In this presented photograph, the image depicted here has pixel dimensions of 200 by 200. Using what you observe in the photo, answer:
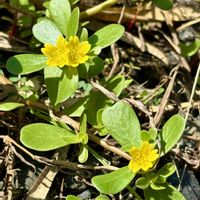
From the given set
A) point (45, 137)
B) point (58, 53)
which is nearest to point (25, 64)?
point (58, 53)

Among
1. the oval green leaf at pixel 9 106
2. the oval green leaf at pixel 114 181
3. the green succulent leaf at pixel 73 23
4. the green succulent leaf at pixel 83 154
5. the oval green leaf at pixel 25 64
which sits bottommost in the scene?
the green succulent leaf at pixel 83 154

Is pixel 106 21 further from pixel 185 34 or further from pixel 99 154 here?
pixel 99 154

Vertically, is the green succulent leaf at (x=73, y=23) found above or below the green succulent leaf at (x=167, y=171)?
above

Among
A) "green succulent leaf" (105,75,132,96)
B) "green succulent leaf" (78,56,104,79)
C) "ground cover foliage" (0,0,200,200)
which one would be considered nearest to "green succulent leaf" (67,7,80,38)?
"ground cover foliage" (0,0,200,200)

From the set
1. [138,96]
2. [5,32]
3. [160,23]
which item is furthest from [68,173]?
[160,23]

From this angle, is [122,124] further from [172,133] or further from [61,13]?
[61,13]

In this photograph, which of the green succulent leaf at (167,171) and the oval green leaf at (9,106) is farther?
the oval green leaf at (9,106)

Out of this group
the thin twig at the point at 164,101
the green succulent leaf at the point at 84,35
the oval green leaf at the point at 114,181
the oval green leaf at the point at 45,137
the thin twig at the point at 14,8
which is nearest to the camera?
the oval green leaf at the point at 114,181

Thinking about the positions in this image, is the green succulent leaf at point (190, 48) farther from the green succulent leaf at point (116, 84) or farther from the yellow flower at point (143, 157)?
the yellow flower at point (143, 157)

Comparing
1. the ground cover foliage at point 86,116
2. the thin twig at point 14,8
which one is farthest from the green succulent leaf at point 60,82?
the thin twig at point 14,8
